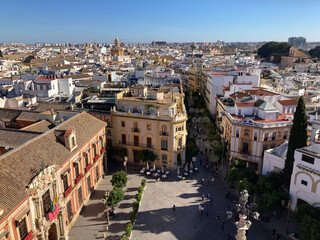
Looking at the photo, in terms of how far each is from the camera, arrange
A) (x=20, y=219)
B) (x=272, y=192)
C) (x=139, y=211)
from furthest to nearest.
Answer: (x=139, y=211) < (x=272, y=192) < (x=20, y=219)

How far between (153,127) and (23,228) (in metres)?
26.6

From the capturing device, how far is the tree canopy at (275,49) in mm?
169750

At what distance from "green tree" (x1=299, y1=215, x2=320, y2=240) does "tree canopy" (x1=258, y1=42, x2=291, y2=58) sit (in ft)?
530

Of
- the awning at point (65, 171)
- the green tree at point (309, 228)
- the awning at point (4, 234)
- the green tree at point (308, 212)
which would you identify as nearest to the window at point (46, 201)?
the awning at point (65, 171)

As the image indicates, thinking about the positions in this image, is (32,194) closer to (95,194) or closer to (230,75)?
(95,194)

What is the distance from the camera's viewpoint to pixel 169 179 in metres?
43.9

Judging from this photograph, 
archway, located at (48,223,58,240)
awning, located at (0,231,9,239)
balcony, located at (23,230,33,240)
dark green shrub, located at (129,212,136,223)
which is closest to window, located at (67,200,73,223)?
archway, located at (48,223,58,240)

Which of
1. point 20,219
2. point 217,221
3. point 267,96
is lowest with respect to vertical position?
point 217,221

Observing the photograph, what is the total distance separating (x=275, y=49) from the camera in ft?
583

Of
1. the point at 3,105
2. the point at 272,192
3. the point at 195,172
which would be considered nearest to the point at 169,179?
the point at 195,172

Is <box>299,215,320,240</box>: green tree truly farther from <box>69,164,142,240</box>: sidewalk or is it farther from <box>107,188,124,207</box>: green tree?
<box>107,188,124,207</box>: green tree

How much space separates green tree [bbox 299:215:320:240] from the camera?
84.4 ft

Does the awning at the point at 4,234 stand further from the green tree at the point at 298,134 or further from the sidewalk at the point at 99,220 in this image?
the green tree at the point at 298,134

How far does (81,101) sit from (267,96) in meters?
36.8
